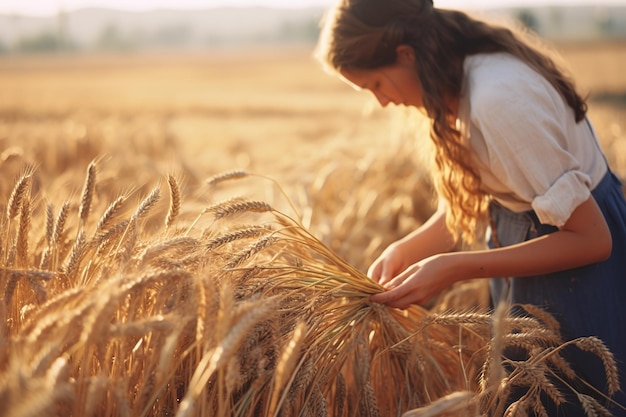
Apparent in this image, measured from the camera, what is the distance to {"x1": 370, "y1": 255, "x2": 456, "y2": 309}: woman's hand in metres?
1.70

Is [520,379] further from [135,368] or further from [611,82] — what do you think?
[611,82]

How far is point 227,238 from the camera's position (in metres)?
1.54

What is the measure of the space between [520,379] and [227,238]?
32.3 inches

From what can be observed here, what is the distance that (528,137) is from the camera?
165 cm

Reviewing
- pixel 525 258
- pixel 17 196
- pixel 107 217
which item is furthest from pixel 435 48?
pixel 17 196

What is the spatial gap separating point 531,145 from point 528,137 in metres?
0.02

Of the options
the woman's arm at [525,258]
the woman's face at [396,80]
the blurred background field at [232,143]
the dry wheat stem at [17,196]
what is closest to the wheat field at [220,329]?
the dry wheat stem at [17,196]

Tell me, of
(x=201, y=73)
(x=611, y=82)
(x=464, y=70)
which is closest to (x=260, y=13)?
(x=201, y=73)

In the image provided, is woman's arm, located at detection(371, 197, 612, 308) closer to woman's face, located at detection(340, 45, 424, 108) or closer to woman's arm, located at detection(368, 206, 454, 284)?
woman's arm, located at detection(368, 206, 454, 284)

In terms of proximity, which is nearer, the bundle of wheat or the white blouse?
the bundle of wheat

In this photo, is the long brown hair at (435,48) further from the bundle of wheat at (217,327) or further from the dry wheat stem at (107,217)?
the dry wheat stem at (107,217)

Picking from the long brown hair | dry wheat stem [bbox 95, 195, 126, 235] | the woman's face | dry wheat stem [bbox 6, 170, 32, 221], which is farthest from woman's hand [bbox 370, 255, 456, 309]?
dry wheat stem [bbox 6, 170, 32, 221]

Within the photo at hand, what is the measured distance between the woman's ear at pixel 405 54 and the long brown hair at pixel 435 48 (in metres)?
0.01

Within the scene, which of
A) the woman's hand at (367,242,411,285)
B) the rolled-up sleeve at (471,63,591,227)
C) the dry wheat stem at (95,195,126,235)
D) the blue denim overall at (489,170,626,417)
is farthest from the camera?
the woman's hand at (367,242,411,285)
